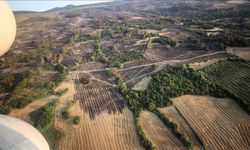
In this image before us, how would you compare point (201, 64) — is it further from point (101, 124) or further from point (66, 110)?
point (66, 110)

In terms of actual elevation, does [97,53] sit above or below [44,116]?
below

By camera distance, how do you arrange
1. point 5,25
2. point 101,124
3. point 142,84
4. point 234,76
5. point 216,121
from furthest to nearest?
point 142,84 < point 234,76 < point 101,124 < point 216,121 < point 5,25

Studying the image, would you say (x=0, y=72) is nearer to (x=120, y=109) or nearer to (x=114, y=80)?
(x=114, y=80)

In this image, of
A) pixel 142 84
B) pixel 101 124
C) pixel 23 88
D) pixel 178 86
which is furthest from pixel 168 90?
pixel 23 88

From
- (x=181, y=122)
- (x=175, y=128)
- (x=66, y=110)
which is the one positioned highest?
(x=175, y=128)

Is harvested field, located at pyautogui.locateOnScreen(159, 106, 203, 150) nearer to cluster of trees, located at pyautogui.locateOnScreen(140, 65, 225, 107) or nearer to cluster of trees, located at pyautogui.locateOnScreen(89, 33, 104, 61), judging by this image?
cluster of trees, located at pyautogui.locateOnScreen(140, 65, 225, 107)

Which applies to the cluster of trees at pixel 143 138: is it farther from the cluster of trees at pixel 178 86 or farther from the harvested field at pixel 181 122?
the cluster of trees at pixel 178 86

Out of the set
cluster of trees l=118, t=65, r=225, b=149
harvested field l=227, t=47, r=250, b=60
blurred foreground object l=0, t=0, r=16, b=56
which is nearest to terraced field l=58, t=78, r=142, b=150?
cluster of trees l=118, t=65, r=225, b=149
